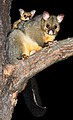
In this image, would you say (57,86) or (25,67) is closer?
(25,67)

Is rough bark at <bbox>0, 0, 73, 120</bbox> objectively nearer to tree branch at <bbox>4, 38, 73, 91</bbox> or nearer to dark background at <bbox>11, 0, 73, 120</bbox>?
tree branch at <bbox>4, 38, 73, 91</bbox>

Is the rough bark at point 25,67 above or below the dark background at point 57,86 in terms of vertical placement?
above

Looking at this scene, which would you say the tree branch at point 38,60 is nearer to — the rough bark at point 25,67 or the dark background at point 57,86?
the rough bark at point 25,67

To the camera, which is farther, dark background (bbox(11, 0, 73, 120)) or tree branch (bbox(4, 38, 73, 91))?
dark background (bbox(11, 0, 73, 120))

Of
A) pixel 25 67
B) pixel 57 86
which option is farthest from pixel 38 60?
pixel 57 86

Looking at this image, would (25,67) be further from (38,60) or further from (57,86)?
(57,86)

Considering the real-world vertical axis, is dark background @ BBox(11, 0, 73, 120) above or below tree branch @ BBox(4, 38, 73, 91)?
below

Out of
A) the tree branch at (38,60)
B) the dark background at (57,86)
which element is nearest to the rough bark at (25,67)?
the tree branch at (38,60)

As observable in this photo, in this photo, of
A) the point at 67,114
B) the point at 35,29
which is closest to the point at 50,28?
the point at 35,29

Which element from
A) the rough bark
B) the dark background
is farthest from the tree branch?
the dark background

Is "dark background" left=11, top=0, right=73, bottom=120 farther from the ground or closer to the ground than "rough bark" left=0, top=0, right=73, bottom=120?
closer to the ground

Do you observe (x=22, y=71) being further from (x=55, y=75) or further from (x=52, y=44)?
(x=55, y=75)
